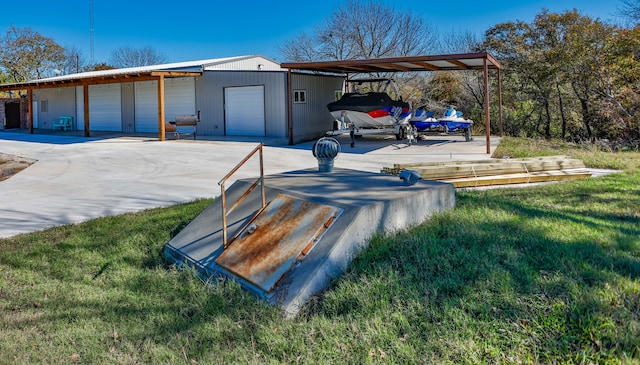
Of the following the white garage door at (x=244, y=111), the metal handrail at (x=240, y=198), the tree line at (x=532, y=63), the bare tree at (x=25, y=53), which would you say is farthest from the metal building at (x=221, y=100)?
the bare tree at (x=25, y=53)

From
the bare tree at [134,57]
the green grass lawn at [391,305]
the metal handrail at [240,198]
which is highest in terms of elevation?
the bare tree at [134,57]

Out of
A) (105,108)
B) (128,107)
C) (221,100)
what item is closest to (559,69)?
(221,100)

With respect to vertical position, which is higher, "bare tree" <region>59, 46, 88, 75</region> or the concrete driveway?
"bare tree" <region>59, 46, 88, 75</region>

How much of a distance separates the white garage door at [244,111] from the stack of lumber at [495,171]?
9.80m

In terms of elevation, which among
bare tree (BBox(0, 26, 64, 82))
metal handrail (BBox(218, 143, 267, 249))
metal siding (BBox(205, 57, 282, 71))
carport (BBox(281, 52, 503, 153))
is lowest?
metal handrail (BBox(218, 143, 267, 249))

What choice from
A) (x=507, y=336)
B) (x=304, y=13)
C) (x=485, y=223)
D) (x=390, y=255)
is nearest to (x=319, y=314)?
(x=390, y=255)

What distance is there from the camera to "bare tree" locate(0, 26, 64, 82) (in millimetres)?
37844

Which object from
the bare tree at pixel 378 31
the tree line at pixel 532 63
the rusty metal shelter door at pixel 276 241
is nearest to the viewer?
the rusty metal shelter door at pixel 276 241

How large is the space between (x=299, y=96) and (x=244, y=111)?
220 centimetres

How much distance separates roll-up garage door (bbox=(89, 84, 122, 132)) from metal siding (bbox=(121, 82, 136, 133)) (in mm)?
373

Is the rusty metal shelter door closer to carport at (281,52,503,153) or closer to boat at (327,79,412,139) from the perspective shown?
carport at (281,52,503,153)

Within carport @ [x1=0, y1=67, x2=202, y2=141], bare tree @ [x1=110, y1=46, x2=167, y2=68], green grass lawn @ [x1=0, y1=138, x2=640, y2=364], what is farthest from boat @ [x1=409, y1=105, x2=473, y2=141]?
bare tree @ [x1=110, y1=46, x2=167, y2=68]

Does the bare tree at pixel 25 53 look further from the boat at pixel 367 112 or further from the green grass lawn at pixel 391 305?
the green grass lawn at pixel 391 305

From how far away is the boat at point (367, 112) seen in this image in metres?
14.5
